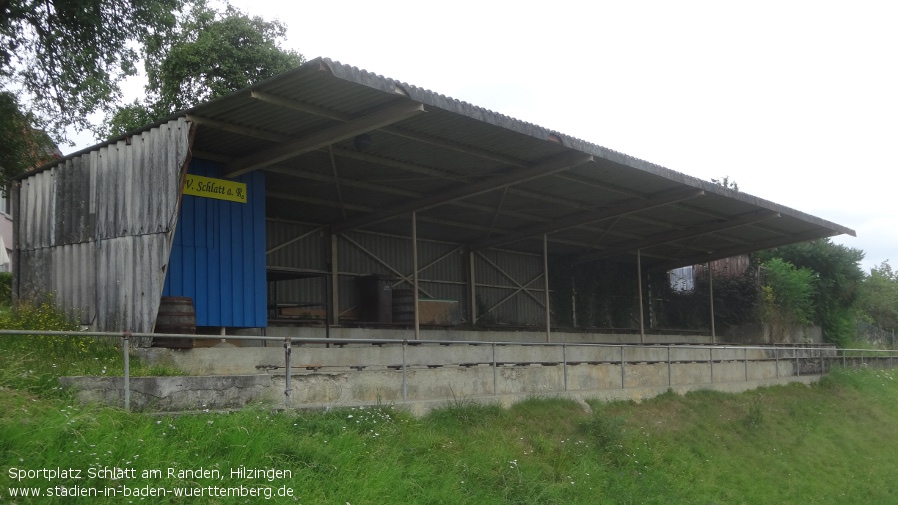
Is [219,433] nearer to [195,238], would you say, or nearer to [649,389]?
[195,238]

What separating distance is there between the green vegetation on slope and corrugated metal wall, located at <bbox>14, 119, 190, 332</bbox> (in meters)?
4.76

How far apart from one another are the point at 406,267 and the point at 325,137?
10953mm

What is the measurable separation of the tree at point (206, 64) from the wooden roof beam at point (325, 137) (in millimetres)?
15899

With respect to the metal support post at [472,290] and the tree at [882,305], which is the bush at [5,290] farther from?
the tree at [882,305]

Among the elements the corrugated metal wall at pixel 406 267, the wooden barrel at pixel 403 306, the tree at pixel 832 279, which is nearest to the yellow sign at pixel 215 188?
the corrugated metal wall at pixel 406 267

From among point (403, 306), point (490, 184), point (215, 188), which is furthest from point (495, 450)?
point (403, 306)

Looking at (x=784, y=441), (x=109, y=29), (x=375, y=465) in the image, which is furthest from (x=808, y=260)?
(x=375, y=465)

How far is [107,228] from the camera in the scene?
1459 centimetres

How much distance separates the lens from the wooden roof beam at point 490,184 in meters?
17.7

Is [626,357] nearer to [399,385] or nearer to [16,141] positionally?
[399,385]

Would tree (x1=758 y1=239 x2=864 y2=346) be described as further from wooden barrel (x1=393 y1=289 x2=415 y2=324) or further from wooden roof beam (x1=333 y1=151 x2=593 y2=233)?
wooden roof beam (x1=333 y1=151 x2=593 y2=233)

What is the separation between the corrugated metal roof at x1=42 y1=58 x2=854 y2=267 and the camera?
1380 cm

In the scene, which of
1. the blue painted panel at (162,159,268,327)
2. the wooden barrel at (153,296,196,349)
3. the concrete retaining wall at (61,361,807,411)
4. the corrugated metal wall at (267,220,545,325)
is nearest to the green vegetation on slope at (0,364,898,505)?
the concrete retaining wall at (61,361,807,411)

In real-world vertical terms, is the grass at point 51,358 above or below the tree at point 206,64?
below
